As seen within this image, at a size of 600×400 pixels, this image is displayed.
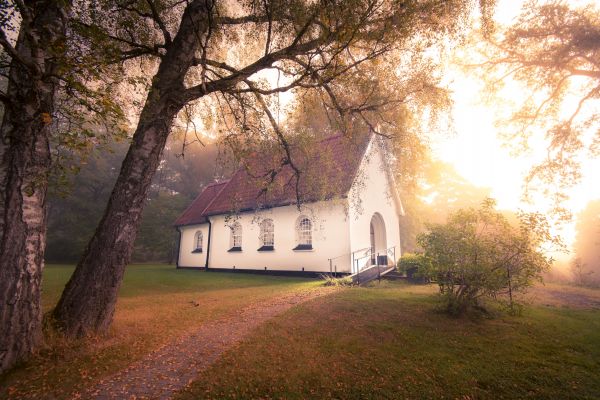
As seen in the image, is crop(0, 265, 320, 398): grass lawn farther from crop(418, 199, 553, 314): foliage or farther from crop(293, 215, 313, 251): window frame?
crop(418, 199, 553, 314): foliage

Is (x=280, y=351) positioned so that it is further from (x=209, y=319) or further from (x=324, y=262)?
(x=324, y=262)

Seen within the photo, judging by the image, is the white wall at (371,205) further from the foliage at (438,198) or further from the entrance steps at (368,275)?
the foliage at (438,198)

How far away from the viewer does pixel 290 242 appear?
1485cm

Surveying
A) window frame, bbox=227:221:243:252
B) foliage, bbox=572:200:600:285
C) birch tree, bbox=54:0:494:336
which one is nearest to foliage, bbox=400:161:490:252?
foliage, bbox=572:200:600:285

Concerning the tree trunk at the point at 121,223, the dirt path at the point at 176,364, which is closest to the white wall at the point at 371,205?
the dirt path at the point at 176,364

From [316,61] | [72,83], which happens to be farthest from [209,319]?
[316,61]

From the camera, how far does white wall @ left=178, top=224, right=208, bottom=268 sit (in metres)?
19.9

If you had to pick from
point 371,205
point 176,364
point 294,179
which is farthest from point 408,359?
point 371,205

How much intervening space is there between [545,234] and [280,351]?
20.6ft

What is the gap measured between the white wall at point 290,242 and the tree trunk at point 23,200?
309 inches

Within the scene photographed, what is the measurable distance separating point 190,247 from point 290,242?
10420 mm

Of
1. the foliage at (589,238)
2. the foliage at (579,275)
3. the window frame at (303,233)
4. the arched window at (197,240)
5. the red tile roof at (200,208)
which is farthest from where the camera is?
the red tile roof at (200,208)

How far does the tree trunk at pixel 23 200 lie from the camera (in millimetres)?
3928

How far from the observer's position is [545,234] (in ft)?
19.8
